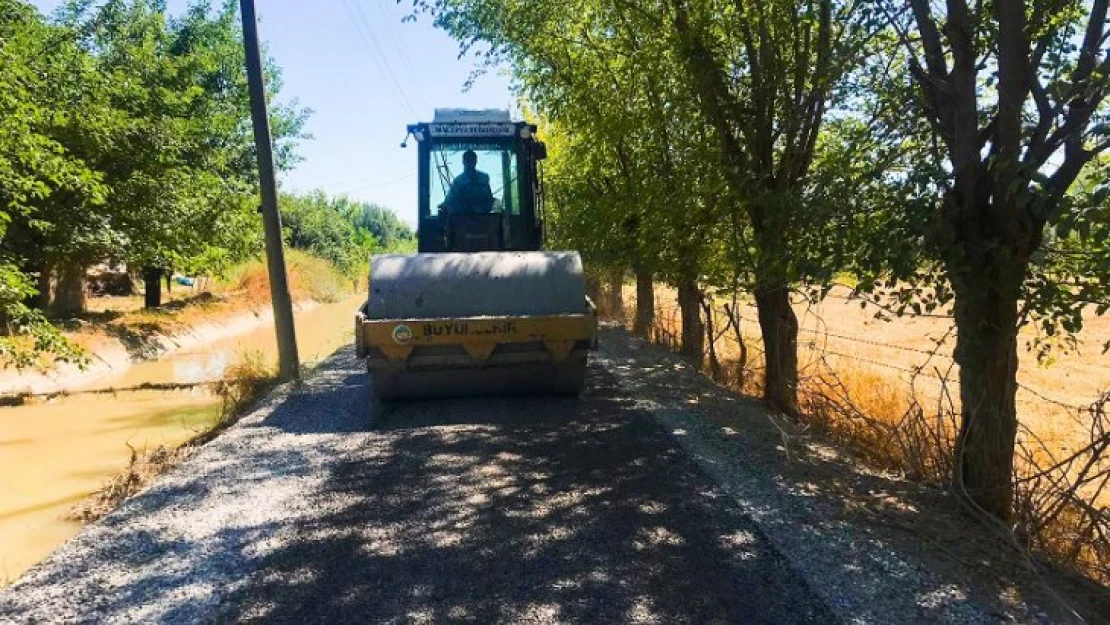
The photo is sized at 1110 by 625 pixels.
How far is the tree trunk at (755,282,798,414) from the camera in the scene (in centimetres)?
886

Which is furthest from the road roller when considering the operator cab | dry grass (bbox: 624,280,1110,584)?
dry grass (bbox: 624,280,1110,584)

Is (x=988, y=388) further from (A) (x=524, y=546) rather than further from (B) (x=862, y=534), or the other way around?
(A) (x=524, y=546)

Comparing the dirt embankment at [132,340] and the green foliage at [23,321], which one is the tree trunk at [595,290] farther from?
the green foliage at [23,321]

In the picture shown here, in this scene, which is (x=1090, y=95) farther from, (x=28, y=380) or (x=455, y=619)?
(x=28, y=380)

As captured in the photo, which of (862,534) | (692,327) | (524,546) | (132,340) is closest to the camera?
(524,546)

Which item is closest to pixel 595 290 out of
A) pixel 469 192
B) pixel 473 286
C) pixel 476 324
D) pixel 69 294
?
pixel 69 294

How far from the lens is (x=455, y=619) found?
3615mm

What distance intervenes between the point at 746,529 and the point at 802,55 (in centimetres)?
496

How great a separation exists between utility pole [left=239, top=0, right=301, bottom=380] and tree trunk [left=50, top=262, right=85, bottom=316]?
11852mm

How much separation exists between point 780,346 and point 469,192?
14.3 ft

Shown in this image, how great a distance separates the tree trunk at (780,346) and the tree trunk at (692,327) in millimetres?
3581

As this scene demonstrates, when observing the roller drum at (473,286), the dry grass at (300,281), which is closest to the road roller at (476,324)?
the roller drum at (473,286)

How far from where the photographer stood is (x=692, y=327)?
13664mm

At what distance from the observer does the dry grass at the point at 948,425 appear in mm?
4477
